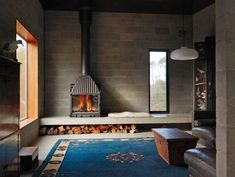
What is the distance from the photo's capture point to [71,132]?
631 centimetres

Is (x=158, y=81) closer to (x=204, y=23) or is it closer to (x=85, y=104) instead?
(x=204, y=23)

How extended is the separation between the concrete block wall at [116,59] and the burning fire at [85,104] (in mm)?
462

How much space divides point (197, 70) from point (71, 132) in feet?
11.6

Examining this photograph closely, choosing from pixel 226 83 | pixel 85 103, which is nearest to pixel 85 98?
pixel 85 103

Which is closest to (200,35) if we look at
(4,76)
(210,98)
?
(210,98)

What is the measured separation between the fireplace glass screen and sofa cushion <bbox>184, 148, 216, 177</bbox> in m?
3.85

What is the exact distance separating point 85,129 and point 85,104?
2.08ft

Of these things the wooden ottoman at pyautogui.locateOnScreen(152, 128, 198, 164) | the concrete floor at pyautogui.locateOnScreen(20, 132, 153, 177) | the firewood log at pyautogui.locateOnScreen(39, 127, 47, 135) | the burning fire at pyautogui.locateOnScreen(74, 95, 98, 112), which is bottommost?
the concrete floor at pyautogui.locateOnScreen(20, 132, 153, 177)

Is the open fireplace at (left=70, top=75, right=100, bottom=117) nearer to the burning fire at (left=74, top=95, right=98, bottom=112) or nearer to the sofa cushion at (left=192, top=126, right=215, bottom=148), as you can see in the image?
the burning fire at (left=74, top=95, right=98, bottom=112)

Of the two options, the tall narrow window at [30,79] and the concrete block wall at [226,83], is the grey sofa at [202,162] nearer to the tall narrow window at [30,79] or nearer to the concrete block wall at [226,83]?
the concrete block wall at [226,83]

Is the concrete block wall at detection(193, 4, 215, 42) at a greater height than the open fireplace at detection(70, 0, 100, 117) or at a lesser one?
greater

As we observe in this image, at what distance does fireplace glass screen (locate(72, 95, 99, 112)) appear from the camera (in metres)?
6.53

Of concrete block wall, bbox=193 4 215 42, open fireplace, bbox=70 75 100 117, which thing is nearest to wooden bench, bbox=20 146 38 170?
open fireplace, bbox=70 75 100 117

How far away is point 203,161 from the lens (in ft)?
8.45
